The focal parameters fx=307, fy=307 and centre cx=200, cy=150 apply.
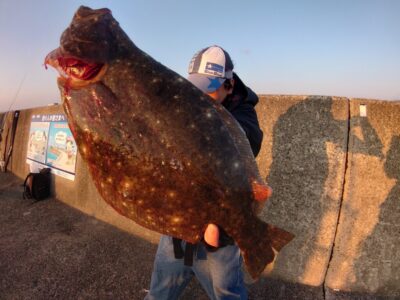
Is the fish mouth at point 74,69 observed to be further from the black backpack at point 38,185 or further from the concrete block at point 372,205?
the black backpack at point 38,185

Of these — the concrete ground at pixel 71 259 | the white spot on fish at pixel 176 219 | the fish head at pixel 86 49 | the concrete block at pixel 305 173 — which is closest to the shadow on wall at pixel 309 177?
the concrete block at pixel 305 173

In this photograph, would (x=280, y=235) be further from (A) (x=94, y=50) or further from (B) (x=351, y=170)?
(B) (x=351, y=170)

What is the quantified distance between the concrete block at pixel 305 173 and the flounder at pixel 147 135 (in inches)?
81.7

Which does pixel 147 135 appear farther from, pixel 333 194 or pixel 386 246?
pixel 386 246

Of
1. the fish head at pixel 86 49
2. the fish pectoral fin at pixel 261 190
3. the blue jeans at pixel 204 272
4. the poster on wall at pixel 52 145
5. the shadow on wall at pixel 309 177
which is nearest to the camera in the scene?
the fish head at pixel 86 49

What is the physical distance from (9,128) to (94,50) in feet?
38.6

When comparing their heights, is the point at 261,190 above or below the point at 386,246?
above

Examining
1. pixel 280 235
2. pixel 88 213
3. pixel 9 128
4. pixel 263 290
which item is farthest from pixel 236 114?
pixel 9 128

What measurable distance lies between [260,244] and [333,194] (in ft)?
6.50

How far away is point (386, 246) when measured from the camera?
3.30 metres

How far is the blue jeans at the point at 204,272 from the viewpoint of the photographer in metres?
2.36

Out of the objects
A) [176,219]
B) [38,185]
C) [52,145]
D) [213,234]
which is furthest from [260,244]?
[52,145]

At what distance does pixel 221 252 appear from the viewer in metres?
2.36

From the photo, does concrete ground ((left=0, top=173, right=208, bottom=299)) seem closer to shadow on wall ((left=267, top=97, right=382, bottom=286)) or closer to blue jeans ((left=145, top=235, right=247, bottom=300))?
blue jeans ((left=145, top=235, right=247, bottom=300))
